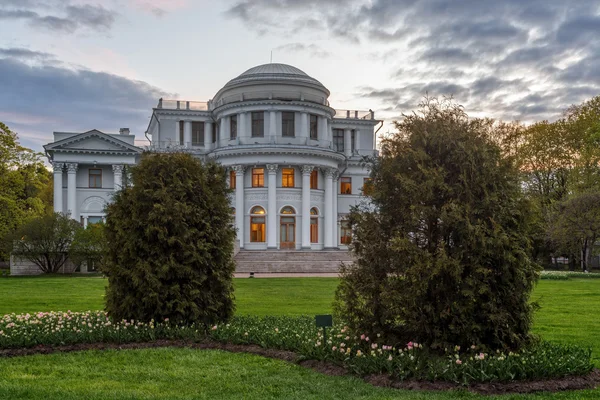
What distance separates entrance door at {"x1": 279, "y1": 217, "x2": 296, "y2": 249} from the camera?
A: 5047 centimetres

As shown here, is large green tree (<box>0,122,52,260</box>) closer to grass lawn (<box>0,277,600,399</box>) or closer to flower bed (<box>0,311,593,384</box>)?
flower bed (<box>0,311,593,384</box>)

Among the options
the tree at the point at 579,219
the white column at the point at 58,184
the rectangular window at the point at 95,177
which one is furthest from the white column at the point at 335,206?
the white column at the point at 58,184

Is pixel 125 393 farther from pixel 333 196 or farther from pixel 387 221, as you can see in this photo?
pixel 333 196

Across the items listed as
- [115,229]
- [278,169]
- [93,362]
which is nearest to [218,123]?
[278,169]

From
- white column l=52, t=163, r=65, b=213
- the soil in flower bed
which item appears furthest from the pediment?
the soil in flower bed

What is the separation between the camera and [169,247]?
12078 millimetres

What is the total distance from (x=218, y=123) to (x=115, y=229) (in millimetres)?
42900

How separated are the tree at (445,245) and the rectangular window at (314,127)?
43.6m

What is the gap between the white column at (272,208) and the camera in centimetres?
4931

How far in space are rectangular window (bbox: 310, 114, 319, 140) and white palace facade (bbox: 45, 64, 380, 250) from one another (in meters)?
0.09

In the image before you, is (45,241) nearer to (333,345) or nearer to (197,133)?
(197,133)

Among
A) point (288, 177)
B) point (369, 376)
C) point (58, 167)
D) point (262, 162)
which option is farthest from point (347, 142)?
point (369, 376)

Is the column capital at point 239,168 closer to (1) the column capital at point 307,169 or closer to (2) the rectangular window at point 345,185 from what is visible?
(1) the column capital at point 307,169

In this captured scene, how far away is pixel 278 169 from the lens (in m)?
50.1
